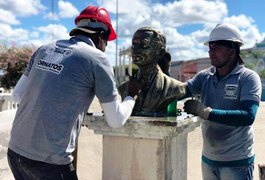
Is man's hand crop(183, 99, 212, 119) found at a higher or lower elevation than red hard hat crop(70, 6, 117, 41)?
lower

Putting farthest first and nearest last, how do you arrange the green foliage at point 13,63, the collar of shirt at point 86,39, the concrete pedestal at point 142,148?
the green foliage at point 13,63 < the concrete pedestal at point 142,148 < the collar of shirt at point 86,39

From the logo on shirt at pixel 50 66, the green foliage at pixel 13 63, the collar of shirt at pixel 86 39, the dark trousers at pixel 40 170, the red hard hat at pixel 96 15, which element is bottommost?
the dark trousers at pixel 40 170

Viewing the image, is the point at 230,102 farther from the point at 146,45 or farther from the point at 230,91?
the point at 146,45

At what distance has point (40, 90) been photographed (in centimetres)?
209

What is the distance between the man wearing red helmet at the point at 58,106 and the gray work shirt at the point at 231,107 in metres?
0.99

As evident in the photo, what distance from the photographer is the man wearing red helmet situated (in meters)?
2.06

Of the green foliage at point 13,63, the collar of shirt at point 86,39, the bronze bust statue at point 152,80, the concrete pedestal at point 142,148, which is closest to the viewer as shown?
the collar of shirt at point 86,39

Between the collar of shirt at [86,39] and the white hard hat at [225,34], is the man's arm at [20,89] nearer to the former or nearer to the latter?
the collar of shirt at [86,39]

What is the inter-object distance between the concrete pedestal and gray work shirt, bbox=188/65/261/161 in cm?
22

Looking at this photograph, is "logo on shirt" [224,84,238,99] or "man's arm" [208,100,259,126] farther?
"logo on shirt" [224,84,238,99]

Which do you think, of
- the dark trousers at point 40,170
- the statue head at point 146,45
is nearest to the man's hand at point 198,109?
the statue head at point 146,45

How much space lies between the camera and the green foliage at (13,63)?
13914 millimetres

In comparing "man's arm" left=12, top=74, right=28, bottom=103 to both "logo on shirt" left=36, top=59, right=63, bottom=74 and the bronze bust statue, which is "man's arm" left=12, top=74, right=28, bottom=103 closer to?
"logo on shirt" left=36, top=59, right=63, bottom=74

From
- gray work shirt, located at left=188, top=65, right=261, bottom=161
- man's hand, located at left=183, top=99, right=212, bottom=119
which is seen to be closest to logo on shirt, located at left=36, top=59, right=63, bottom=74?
man's hand, located at left=183, top=99, right=212, bottom=119
